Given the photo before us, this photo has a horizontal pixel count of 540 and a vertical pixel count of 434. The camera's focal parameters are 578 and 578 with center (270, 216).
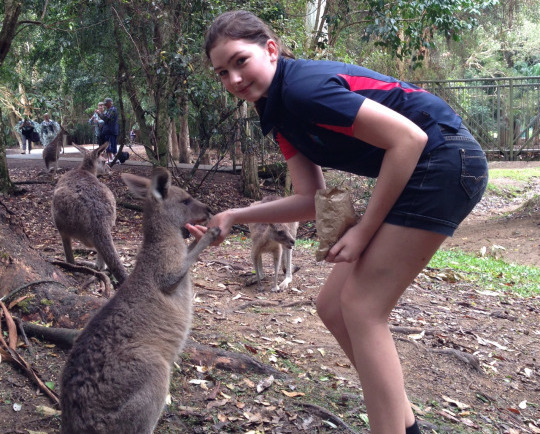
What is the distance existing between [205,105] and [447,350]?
705 cm

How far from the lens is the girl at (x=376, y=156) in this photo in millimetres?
2090

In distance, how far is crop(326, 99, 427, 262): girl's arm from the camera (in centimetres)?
206

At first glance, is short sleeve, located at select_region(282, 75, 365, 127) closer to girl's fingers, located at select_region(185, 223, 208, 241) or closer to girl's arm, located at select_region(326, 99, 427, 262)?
girl's arm, located at select_region(326, 99, 427, 262)

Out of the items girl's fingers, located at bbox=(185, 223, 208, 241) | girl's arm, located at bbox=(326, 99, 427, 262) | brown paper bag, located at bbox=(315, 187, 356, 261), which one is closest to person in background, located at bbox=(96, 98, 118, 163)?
girl's fingers, located at bbox=(185, 223, 208, 241)

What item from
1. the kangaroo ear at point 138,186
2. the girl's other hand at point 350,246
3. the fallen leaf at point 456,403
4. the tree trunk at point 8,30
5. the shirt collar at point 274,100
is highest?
the tree trunk at point 8,30

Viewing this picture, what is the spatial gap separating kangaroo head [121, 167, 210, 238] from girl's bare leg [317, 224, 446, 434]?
138 centimetres

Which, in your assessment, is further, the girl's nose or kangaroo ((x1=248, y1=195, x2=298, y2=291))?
kangaroo ((x1=248, y1=195, x2=298, y2=291))

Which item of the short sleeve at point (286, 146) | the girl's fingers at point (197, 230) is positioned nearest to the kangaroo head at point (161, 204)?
the girl's fingers at point (197, 230)

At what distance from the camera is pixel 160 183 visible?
3.28 metres

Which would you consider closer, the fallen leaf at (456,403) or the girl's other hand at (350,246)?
the girl's other hand at (350,246)

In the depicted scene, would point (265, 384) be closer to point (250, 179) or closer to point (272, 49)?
point (272, 49)

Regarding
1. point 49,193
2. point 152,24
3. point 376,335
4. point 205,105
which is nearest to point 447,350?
point 376,335

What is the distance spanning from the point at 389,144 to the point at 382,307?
639 mm

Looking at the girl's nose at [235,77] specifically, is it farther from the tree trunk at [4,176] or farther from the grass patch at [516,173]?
the grass patch at [516,173]
